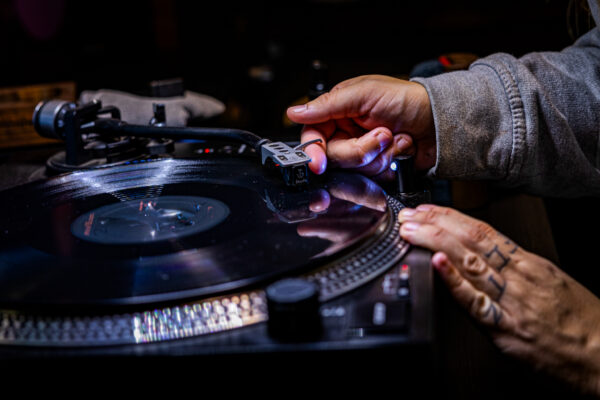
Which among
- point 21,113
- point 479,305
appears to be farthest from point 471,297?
point 21,113

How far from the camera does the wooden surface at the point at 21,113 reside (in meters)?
1.41

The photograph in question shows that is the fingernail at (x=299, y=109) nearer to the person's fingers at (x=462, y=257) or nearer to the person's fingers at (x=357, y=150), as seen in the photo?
the person's fingers at (x=357, y=150)

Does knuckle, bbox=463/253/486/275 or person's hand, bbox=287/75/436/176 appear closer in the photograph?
knuckle, bbox=463/253/486/275

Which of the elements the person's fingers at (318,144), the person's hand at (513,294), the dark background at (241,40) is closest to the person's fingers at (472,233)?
the person's hand at (513,294)

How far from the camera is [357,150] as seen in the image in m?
1.02

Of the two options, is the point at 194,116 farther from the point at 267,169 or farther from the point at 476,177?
the point at 476,177

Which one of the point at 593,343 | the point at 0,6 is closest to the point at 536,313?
the point at 593,343

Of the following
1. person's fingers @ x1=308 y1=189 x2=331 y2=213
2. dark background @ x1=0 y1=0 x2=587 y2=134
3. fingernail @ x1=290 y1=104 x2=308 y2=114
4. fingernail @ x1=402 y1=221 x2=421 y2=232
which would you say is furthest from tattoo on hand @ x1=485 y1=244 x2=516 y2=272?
dark background @ x1=0 y1=0 x2=587 y2=134

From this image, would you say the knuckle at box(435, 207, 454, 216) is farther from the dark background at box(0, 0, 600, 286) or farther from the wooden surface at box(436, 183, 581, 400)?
the dark background at box(0, 0, 600, 286)

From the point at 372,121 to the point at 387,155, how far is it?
0.26ft

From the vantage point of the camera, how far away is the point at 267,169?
3.31ft

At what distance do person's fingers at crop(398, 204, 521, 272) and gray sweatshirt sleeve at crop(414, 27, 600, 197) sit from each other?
0.27 metres

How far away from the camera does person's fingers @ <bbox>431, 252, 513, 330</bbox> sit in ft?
2.28

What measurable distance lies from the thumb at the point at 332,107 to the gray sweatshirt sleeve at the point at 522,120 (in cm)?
13
